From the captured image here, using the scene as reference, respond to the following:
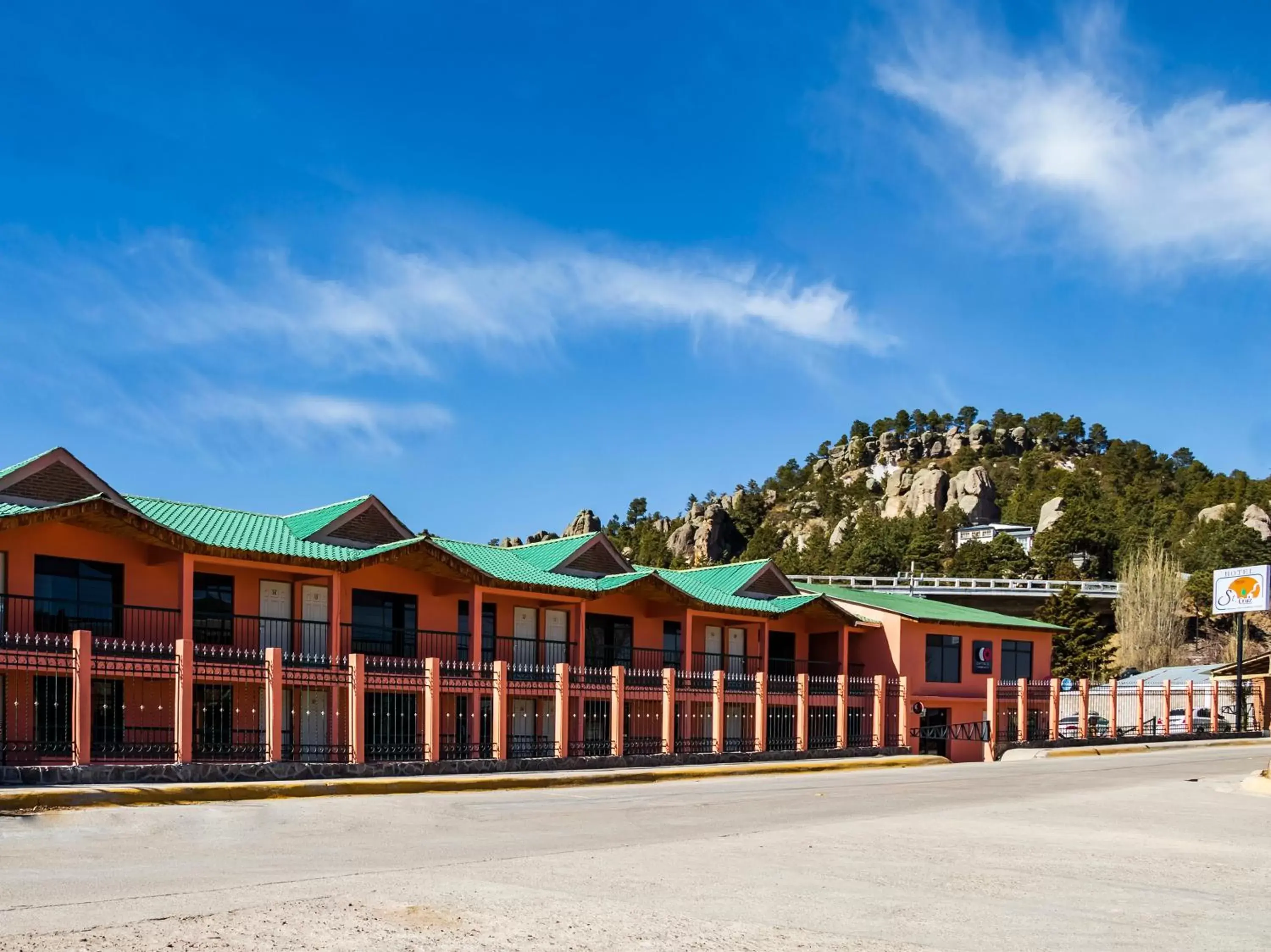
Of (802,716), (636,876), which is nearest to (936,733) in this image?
(802,716)

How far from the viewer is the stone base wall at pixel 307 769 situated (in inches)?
780

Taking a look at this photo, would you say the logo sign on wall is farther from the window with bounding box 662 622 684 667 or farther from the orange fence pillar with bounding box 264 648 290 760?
the orange fence pillar with bounding box 264 648 290 760

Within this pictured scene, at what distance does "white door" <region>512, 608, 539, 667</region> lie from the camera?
3556cm

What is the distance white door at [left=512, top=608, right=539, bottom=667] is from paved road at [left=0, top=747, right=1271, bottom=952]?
1450 centimetres

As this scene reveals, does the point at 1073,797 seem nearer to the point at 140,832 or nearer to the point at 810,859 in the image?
the point at 810,859

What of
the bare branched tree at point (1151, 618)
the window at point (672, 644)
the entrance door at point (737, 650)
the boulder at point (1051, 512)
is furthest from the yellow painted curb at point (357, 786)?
the boulder at point (1051, 512)

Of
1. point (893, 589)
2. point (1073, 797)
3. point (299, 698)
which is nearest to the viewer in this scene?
point (1073, 797)

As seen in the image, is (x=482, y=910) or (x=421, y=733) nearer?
(x=482, y=910)

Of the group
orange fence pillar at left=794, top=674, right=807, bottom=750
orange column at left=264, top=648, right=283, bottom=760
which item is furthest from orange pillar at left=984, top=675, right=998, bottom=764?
orange column at left=264, top=648, right=283, bottom=760

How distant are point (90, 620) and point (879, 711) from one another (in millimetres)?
20311

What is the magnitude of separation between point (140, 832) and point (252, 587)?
15.3 m

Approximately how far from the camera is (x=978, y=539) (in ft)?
372

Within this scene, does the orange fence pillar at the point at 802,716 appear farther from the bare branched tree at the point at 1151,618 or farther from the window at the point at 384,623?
the bare branched tree at the point at 1151,618

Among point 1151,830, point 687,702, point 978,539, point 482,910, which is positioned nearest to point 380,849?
point 482,910
